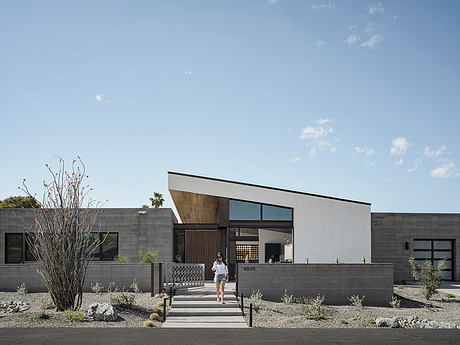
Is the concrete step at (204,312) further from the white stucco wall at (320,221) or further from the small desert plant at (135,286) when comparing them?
the white stucco wall at (320,221)

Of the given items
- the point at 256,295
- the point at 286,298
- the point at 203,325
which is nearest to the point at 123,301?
the point at 203,325

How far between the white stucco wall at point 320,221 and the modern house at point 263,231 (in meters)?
0.04

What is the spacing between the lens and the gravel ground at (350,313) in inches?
470

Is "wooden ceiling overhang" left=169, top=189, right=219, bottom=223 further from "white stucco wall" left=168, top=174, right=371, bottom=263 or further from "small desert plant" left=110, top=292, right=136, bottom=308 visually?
"small desert plant" left=110, top=292, right=136, bottom=308

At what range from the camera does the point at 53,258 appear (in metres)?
12.1

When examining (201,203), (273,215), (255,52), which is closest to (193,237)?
(201,203)

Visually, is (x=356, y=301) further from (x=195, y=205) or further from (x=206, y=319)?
(x=195, y=205)

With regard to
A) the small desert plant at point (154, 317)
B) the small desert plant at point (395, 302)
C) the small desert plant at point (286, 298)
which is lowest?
the small desert plant at point (395, 302)

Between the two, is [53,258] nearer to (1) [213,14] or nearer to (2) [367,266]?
(1) [213,14]

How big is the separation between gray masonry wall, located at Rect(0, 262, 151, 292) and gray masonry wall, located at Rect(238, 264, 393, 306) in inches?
144

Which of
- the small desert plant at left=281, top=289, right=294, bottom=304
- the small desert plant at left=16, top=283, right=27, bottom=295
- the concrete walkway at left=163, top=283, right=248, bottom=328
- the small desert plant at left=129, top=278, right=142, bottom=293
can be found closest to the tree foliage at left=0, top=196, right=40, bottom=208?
the small desert plant at left=16, top=283, right=27, bottom=295

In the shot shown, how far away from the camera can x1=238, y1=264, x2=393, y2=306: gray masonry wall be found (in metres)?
15.7

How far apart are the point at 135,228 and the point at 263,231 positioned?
592 centimetres

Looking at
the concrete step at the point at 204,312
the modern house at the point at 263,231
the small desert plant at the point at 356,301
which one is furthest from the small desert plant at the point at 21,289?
the small desert plant at the point at 356,301
